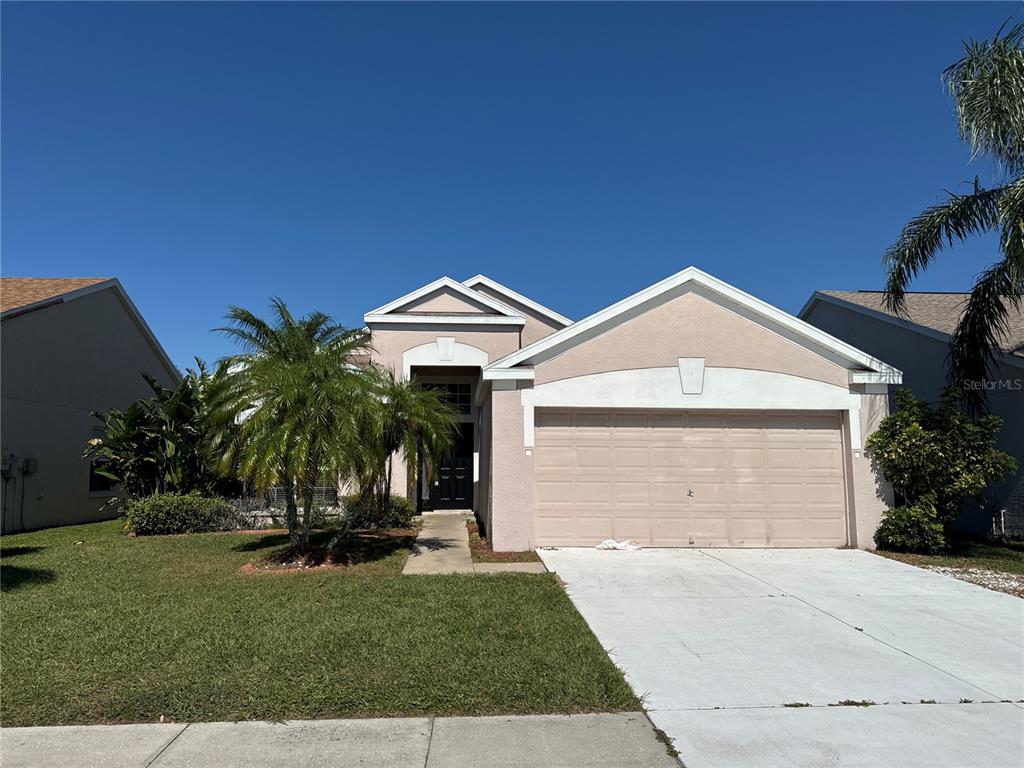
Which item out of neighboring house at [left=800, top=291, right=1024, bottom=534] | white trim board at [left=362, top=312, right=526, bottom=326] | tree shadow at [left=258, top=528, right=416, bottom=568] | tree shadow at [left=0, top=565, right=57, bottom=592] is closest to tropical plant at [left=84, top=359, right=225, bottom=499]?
tree shadow at [left=258, top=528, right=416, bottom=568]

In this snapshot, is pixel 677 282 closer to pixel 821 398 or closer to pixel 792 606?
pixel 821 398

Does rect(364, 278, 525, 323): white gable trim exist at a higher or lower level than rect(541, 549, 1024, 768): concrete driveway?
higher

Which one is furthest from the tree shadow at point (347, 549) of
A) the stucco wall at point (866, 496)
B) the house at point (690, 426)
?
the stucco wall at point (866, 496)

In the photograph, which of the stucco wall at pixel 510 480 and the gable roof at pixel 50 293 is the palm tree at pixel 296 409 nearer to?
the stucco wall at pixel 510 480

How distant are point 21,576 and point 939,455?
572 inches

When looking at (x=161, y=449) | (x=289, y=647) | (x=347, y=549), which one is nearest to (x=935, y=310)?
(x=347, y=549)

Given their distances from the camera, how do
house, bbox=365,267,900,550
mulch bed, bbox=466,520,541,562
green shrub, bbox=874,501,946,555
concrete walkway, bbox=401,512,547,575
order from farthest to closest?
1. house, bbox=365,267,900,550
2. green shrub, bbox=874,501,946,555
3. mulch bed, bbox=466,520,541,562
4. concrete walkway, bbox=401,512,547,575

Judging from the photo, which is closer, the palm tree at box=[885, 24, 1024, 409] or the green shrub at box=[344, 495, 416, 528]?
the palm tree at box=[885, 24, 1024, 409]

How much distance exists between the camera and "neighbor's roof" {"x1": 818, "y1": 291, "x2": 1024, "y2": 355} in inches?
534

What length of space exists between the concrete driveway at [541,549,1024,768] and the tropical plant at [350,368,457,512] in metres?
3.16

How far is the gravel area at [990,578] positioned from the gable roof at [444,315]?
1057cm

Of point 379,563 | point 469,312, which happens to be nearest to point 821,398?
point 379,563

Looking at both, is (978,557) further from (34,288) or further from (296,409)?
(34,288)

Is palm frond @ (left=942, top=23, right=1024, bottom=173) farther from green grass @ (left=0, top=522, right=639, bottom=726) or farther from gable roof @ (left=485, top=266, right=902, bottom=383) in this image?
green grass @ (left=0, top=522, right=639, bottom=726)
